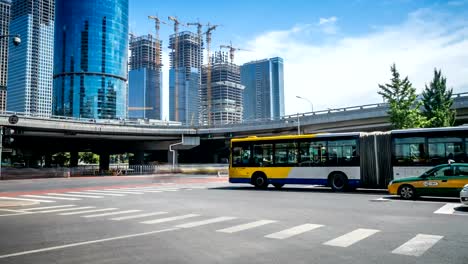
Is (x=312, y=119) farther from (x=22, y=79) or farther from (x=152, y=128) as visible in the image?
(x=22, y=79)

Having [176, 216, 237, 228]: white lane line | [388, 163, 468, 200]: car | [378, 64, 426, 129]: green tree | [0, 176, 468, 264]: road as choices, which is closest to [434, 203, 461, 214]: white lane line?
[0, 176, 468, 264]: road

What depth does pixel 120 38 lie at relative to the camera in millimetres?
144500

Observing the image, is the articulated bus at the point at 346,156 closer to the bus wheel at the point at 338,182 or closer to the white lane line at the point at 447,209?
the bus wheel at the point at 338,182

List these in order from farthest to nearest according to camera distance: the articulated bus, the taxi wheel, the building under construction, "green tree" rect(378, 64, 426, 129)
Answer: the building under construction
"green tree" rect(378, 64, 426, 129)
the articulated bus
the taxi wheel

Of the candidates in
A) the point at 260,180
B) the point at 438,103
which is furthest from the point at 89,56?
the point at 260,180

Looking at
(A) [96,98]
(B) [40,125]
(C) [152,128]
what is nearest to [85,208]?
(B) [40,125]

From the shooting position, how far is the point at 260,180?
21.7 metres

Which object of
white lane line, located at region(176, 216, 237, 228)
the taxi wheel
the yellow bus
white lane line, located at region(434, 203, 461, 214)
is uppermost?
the yellow bus

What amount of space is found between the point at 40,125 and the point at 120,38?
109 m

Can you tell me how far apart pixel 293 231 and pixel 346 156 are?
37.9 ft

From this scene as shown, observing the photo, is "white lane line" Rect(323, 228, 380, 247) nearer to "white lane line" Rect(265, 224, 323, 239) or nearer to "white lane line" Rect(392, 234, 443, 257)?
"white lane line" Rect(392, 234, 443, 257)

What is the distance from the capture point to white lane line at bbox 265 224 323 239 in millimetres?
7949

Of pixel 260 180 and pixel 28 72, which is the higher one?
pixel 28 72

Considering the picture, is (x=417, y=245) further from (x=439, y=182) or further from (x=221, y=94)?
(x=221, y=94)
